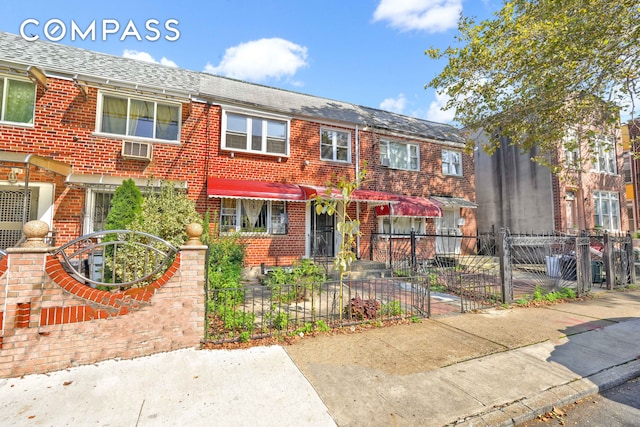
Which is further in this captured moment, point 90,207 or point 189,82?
point 189,82

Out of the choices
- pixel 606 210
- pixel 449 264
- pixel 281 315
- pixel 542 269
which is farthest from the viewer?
pixel 606 210

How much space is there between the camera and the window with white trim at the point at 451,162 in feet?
49.7

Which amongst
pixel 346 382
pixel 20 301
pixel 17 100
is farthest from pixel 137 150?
pixel 346 382

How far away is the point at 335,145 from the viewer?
12.5m

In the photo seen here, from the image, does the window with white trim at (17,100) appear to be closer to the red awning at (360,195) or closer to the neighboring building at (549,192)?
the red awning at (360,195)

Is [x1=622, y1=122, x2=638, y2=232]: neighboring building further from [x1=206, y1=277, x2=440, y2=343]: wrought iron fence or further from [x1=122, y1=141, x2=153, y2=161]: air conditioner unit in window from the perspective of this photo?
[x1=122, y1=141, x2=153, y2=161]: air conditioner unit in window

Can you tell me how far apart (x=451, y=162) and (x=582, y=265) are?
818cm

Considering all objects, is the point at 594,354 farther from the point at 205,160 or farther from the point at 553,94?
the point at 205,160

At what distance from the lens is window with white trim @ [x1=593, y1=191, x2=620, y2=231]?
16891 mm

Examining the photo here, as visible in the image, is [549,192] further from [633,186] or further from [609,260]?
[633,186]

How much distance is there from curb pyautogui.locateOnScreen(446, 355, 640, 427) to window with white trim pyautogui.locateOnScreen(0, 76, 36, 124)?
40.1ft

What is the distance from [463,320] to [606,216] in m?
18.1

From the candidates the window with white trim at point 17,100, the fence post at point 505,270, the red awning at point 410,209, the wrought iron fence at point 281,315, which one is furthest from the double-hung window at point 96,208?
the fence post at point 505,270

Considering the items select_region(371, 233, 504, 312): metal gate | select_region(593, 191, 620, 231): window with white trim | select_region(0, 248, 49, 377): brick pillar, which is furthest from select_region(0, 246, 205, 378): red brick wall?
select_region(593, 191, 620, 231): window with white trim
